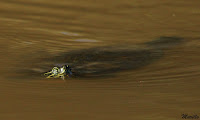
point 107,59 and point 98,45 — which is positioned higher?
point 98,45

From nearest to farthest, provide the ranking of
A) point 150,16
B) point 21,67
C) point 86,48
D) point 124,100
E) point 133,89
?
point 124,100 → point 133,89 → point 21,67 → point 86,48 → point 150,16

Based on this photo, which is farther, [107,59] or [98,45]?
[98,45]

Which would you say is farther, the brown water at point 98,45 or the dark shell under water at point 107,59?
the dark shell under water at point 107,59

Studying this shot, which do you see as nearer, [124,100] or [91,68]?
[124,100]

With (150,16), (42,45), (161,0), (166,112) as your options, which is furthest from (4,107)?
(161,0)

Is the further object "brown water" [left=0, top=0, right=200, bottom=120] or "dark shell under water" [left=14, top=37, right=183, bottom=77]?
"dark shell under water" [left=14, top=37, right=183, bottom=77]

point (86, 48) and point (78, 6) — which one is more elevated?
point (78, 6)

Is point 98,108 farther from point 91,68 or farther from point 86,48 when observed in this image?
point 86,48

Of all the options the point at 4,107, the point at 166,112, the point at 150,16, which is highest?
the point at 150,16
